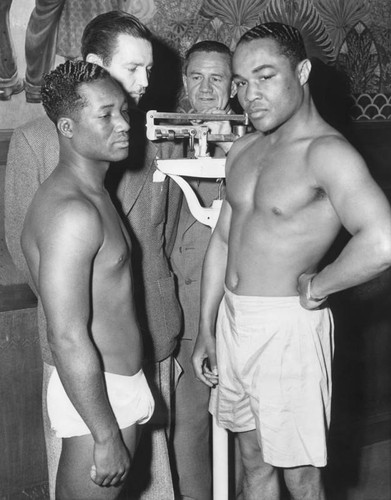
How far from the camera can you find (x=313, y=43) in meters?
3.44

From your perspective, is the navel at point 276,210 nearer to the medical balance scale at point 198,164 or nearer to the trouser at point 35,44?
the medical balance scale at point 198,164

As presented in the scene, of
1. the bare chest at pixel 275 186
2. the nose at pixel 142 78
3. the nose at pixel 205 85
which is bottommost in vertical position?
the bare chest at pixel 275 186

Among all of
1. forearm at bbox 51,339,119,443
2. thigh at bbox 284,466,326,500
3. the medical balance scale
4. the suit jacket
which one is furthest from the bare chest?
thigh at bbox 284,466,326,500

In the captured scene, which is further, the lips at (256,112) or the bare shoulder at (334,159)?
the lips at (256,112)

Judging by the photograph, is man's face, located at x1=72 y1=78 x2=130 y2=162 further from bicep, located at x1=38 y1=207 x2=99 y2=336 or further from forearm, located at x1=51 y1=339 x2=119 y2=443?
forearm, located at x1=51 y1=339 x2=119 y2=443

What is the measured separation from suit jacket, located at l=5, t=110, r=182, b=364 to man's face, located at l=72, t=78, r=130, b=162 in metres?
0.33

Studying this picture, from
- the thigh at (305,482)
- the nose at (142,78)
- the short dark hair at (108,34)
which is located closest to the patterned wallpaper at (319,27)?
the short dark hair at (108,34)

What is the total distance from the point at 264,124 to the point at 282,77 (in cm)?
14

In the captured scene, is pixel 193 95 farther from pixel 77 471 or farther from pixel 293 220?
pixel 77 471

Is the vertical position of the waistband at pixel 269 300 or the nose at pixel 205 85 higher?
the nose at pixel 205 85

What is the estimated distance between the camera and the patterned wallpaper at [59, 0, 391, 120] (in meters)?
3.06

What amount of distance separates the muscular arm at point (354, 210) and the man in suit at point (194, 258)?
745 millimetres

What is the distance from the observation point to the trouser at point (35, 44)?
2.78 m

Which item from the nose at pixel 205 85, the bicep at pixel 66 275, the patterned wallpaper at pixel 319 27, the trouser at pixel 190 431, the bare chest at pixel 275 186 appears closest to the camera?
the bicep at pixel 66 275
